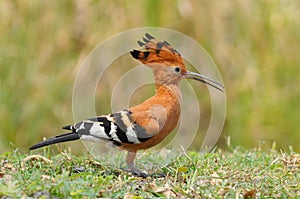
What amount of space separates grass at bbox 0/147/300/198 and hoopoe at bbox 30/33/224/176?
0.18 metres

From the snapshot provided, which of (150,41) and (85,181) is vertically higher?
(150,41)

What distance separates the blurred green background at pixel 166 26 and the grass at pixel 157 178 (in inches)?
107

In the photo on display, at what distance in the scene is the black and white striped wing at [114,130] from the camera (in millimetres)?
4355

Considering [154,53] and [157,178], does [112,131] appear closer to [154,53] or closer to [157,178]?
[157,178]

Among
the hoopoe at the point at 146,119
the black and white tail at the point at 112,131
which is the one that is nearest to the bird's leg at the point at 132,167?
the hoopoe at the point at 146,119

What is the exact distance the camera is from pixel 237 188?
4.09 meters

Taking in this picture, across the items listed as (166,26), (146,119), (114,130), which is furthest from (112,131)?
(166,26)

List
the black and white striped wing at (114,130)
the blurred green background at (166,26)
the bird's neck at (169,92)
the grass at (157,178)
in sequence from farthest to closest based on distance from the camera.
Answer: the blurred green background at (166,26), the bird's neck at (169,92), the black and white striped wing at (114,130), the grass at (157,178)

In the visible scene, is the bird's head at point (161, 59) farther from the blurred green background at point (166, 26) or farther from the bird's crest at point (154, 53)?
the blurred green background at point (166, 26)

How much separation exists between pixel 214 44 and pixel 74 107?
70.0 inches

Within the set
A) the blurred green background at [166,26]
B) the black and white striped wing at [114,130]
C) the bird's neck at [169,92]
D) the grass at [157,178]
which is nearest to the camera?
the grass at [157,178]

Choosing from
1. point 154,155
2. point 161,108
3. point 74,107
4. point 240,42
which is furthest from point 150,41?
point 240,42

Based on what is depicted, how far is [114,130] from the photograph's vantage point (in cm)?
436

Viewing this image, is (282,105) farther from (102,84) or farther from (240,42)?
(102,84)
